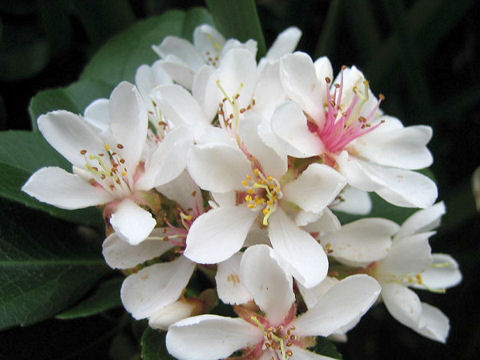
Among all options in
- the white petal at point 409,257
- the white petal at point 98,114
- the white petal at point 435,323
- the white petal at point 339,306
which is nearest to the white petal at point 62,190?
the white petal at point 98,114

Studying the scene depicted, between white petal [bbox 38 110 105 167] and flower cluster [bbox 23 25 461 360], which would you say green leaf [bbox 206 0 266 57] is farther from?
white petal [bbox 38 110 105 167]

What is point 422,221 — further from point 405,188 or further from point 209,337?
point 209,337

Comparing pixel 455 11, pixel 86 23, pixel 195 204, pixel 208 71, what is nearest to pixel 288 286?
pixel 195 204

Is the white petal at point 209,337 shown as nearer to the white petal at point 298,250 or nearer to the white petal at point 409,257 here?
the white petal at point 298,250

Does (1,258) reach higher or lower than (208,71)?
lower

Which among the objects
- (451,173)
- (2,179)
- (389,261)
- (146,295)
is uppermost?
(2,179)

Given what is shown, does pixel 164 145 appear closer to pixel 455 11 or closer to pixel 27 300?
pixel 27 300
